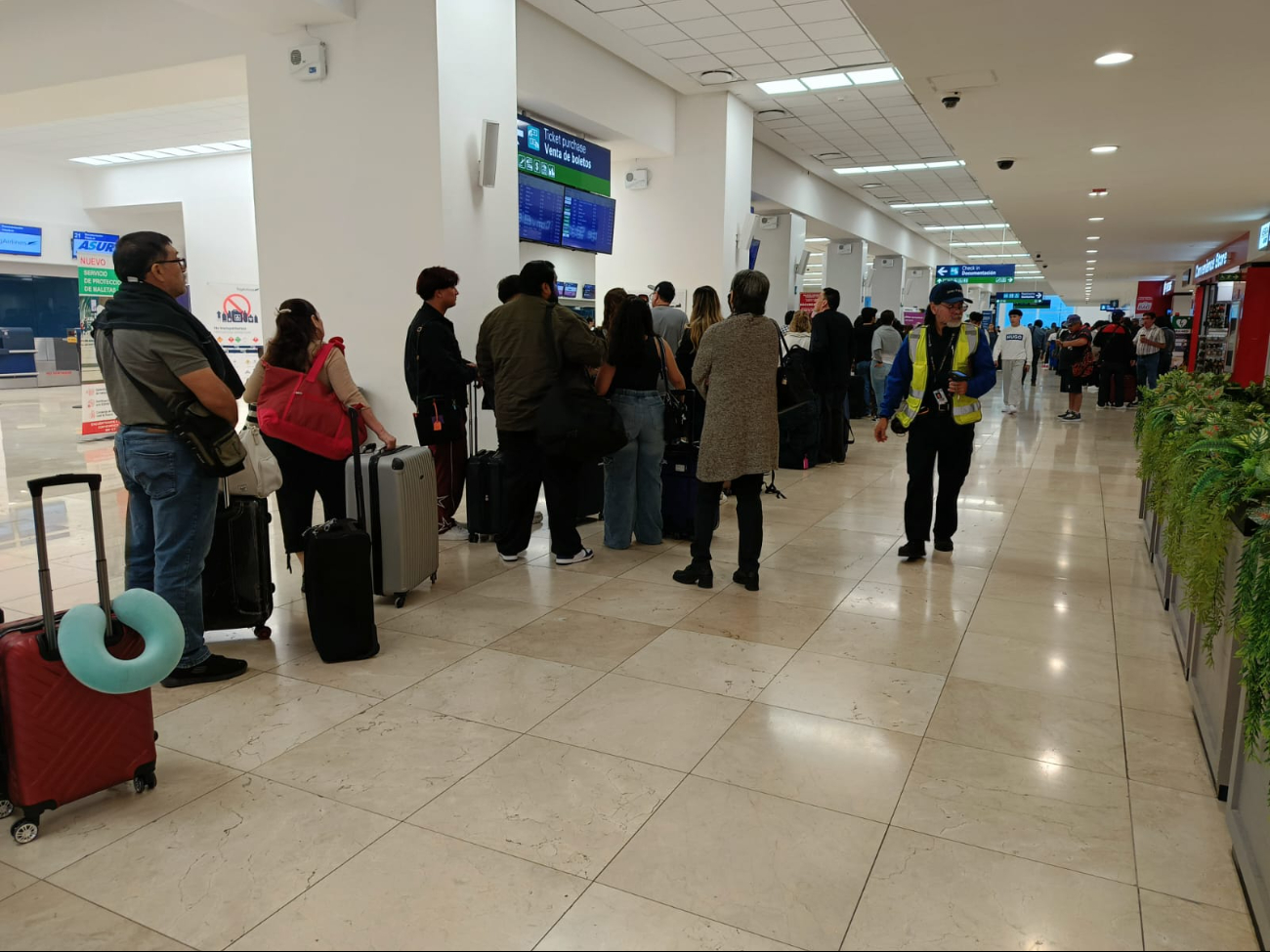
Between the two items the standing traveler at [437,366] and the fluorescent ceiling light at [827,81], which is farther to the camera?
the fluorescent ceiling light at [827,81]

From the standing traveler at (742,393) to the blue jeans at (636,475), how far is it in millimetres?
601

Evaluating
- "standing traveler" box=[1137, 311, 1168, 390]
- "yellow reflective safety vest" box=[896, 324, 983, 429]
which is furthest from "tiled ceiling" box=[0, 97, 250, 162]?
"standing traveler" box=[1137, 311, 1168, 390]

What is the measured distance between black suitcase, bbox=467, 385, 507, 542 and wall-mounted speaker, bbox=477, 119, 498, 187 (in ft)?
7.86

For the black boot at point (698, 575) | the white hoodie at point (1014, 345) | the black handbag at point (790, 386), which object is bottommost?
the black boot at point (698, 575)

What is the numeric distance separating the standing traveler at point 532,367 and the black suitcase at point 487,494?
0.20m

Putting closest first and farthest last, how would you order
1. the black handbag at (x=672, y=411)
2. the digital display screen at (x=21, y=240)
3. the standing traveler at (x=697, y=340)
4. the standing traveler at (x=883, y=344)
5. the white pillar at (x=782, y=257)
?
the black handbag at (x=672, y=411) < the standing traveler at (x=697, y=340) < the standing traveler at (x=883, y=344) < the white pillar at (x=782, y=257) < the digital display screen at (x=21, y=240)

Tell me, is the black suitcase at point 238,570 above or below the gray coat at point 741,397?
below

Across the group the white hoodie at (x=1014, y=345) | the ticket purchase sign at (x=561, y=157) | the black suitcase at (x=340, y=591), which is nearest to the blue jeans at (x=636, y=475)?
the black suitcase at (x=340, y=591)

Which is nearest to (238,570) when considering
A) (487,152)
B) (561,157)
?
(487,152)

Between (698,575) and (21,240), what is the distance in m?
16.5

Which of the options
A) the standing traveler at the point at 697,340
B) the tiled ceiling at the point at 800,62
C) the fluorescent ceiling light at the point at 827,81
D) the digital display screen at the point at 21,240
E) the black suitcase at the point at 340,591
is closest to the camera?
the black suitcase at the point at 340,591

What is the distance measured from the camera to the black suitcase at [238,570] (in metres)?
3.38

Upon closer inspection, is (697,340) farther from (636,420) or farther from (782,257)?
(782,257)

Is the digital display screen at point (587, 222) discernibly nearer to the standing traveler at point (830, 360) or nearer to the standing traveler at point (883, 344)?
the standing traveler at point (830, 360)
